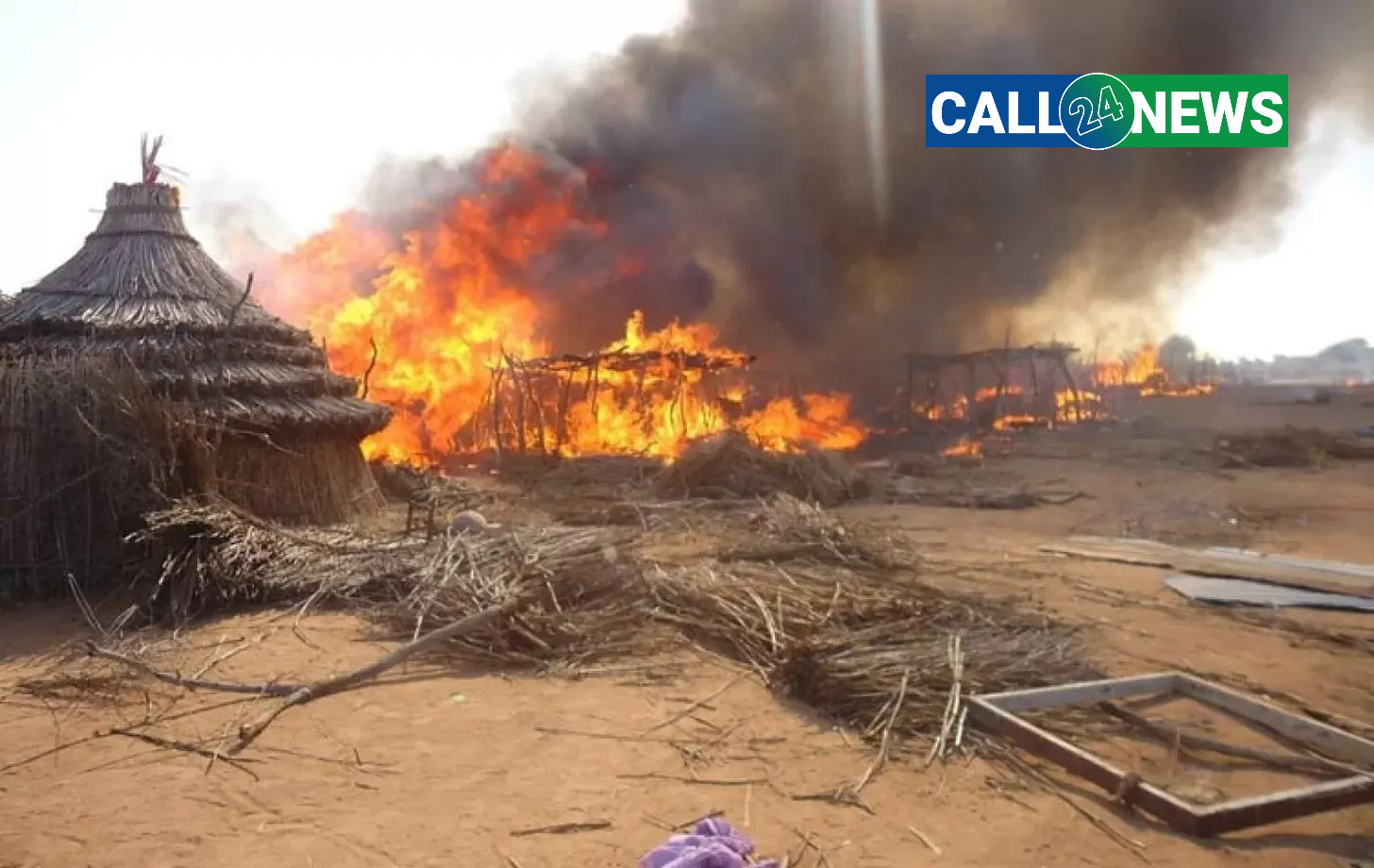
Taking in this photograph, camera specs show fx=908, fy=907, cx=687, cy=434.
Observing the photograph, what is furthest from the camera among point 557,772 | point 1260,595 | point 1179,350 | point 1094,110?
point 1179,350

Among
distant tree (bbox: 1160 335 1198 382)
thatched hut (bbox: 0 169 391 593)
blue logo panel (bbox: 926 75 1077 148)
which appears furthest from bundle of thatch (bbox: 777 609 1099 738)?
distant tree (bbox: 1160 335 1198 382)

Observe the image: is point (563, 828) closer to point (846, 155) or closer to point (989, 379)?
point (846, 155)

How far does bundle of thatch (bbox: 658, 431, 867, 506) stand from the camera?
11.2 m

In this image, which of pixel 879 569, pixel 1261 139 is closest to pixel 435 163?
pixel 879 569

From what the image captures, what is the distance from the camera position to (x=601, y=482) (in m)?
12.7

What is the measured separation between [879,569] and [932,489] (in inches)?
228

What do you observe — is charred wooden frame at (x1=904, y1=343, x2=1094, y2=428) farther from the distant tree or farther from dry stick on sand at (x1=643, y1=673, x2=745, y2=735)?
the distant tree

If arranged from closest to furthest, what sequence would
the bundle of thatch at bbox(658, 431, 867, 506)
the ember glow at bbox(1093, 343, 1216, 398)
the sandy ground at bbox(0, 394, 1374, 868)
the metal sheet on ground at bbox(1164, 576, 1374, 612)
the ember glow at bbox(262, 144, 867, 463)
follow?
1. the sandy ground at bbox(0, 394, 1374, 868)
2. the metal sheet on ground at bbox(1164, 576, 1374, 612)
3. the bundle of thatch at bbox(658, 431, 867, 506)
4. the ember glow at bbox(262, 144, 867, 463)
5. the ember glow at bbox(1093, 343, 1216, 398)

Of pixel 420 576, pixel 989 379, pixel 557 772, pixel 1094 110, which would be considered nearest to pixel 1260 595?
pixel 557 772

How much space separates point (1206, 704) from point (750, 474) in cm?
728

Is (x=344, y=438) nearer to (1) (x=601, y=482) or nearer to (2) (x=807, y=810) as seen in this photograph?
(1) (x=601, y=482)

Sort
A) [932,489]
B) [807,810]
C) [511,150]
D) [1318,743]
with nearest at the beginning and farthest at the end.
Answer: [807,810] → [1318,743] → [932,489] → [511,150]

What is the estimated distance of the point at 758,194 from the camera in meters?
19.9

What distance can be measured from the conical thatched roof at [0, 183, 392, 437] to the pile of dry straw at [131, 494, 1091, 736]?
1.67 m
